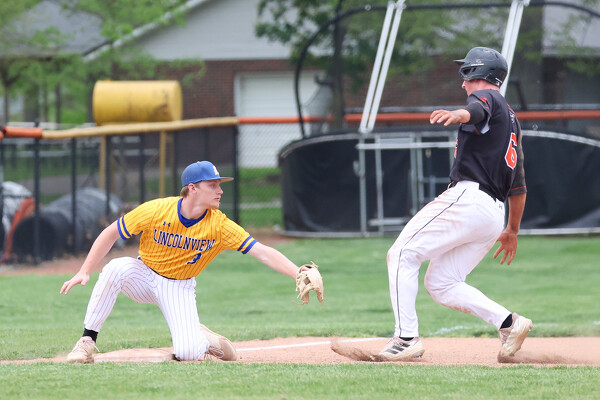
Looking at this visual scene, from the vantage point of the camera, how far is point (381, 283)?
1067 centimetres

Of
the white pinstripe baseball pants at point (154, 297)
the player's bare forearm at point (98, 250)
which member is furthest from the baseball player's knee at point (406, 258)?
the player's bare forearm at point (98, 250)

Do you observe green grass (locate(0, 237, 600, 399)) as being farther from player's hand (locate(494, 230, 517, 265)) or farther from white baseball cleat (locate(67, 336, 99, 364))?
player's hand (locate(494, 230, 517, 265))

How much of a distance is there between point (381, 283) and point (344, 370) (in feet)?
18.7

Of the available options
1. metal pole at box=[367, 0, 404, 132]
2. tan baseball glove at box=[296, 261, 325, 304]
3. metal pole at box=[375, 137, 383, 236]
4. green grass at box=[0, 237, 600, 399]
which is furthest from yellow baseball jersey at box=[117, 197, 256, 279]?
metal pole at box=[367, 0, 404, 132]

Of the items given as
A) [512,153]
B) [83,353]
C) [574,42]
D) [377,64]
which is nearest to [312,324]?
[83,353]

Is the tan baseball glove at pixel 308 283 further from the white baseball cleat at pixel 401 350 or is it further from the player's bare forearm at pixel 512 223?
the player's bare forearm at pixel 512 223

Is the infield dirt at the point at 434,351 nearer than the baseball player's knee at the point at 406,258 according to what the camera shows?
No

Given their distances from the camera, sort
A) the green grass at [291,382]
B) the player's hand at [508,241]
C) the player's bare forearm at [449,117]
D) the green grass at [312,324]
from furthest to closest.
→ the player's hand at [508,241]
the player's bare forearm at [449,117]
the green grass at [312,324]
the green grass at [291,382]

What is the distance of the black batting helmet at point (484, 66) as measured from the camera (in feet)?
18.4

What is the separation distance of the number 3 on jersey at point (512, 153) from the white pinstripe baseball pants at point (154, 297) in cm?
212

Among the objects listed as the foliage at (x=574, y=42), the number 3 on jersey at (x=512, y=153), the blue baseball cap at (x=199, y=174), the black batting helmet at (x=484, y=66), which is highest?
the foliage at (x=574, y=42)

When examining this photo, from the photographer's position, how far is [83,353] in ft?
18.1

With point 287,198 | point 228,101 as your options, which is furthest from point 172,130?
point 228,101

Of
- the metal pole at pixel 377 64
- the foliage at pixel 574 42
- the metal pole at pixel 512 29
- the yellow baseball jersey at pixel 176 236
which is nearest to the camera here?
the yellow baseball jersey at pixel 176 236
